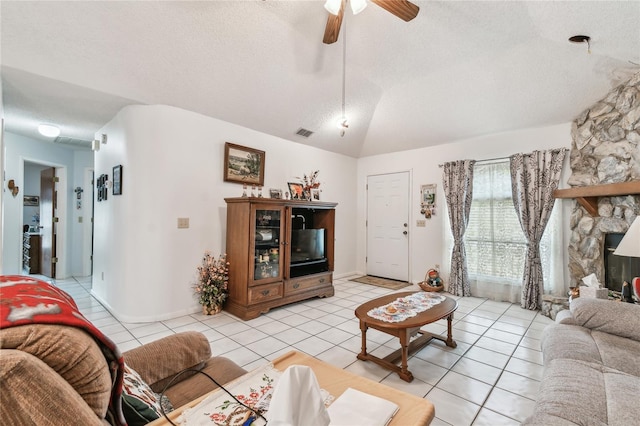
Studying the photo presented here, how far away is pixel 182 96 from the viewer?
3.33 m

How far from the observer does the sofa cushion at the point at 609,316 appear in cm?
183

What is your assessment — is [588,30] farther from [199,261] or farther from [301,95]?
[199,261]

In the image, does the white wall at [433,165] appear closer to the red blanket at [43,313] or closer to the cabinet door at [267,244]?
the cabinet door at [267,244]

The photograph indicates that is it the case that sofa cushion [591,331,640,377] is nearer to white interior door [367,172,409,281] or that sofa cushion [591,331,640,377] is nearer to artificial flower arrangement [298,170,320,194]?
white interior door [367,172,409,281]

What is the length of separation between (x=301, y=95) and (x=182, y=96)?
1.44m

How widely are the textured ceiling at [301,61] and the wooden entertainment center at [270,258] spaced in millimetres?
1342

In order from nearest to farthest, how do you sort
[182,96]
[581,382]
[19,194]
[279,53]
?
[581,382]
[279,53]
[182,96]
[19,194]

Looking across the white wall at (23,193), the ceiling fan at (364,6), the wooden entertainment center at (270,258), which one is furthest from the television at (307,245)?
the white wall at (23,193)

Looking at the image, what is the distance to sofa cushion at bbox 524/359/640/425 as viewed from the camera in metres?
1.15

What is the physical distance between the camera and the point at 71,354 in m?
0.58

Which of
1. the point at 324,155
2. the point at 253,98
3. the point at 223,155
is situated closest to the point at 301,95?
the point at 253,98

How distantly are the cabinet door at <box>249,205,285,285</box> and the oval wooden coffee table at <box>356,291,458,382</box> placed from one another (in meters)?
1.54

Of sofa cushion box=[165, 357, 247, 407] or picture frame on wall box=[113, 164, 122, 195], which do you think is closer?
sofa cushion box=[165, 357, 247, 407]

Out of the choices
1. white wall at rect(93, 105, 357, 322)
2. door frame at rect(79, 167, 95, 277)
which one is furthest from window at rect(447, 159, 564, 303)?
door frame at rect(79, 167, 95, 277)
